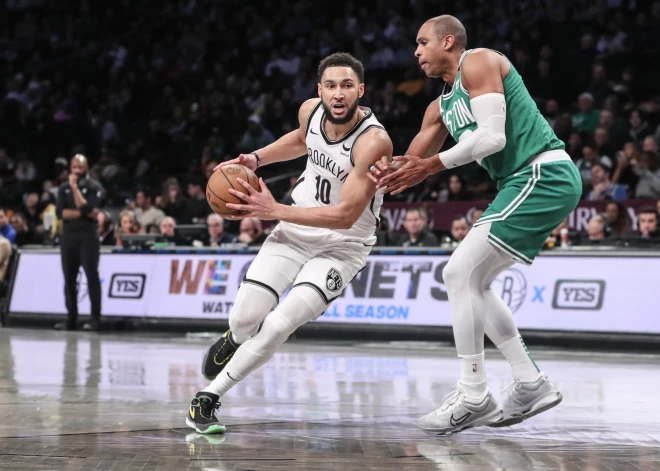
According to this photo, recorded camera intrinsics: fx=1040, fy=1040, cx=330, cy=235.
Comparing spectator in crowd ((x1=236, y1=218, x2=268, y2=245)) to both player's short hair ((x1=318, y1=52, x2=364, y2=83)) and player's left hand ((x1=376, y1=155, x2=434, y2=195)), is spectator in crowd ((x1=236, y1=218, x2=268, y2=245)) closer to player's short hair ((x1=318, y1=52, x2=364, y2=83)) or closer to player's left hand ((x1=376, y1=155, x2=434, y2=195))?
player's short hair ((x1=318, y1=52, x2=364, y2=83))

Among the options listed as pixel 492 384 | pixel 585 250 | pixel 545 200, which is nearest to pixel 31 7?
pixel 585 250

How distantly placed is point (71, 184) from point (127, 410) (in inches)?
304

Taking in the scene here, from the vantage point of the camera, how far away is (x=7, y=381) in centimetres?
852

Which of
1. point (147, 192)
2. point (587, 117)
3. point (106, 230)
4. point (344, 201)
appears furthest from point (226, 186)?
point (147, 192)

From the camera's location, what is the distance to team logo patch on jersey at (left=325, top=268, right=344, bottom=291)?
20.4 feet

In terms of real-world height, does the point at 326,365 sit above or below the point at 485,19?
below

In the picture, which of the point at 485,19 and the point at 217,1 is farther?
the point at 217,1

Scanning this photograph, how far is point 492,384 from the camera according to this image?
8.42 m

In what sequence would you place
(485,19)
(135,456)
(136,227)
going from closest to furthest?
(135,456) → (136,227) → (485,19)

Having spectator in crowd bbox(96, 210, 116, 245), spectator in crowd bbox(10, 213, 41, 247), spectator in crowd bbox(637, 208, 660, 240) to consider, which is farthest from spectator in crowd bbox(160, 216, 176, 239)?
spectator in crowd bbox(637, 208, 660, 240)

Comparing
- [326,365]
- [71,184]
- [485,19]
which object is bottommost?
[326,365]

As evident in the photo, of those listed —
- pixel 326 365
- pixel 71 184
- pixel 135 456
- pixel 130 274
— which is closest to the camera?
pixel 135 456

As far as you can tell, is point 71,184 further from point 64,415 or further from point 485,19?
point 485,19

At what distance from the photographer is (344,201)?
6.00 meters
